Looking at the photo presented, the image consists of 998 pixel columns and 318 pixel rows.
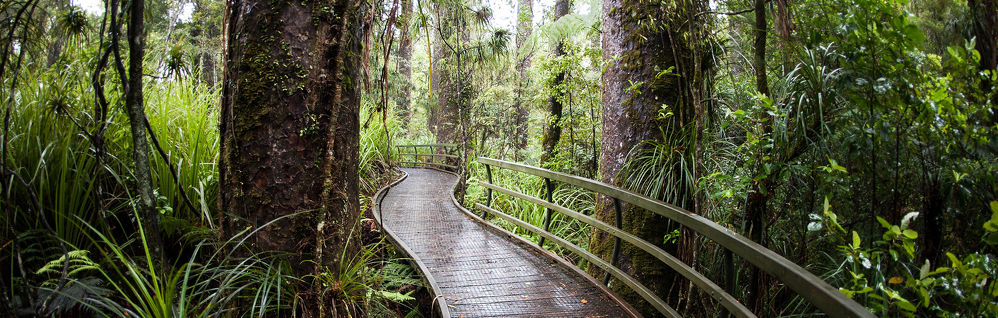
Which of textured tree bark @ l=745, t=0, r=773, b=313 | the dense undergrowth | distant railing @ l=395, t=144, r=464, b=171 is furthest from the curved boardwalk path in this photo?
distant railing @ l=395, t=144, r=464, b=171

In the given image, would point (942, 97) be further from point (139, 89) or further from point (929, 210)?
point (139, 89)

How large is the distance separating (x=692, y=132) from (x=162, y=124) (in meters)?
3.69

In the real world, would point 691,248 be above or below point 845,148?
below

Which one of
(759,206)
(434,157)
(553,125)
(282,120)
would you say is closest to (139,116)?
(282,120)

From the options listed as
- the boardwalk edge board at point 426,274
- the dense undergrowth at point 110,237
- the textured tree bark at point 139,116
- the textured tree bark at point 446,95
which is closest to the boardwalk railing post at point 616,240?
the boardwalk edge board at point 426,274

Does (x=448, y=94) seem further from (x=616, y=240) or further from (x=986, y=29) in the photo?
(x=986, y=29)

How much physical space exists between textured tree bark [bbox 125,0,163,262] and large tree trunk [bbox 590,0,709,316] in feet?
10.5

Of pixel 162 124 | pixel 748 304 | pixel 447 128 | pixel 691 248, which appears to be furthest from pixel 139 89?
pixel 447 128

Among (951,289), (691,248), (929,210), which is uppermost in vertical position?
(929,210)

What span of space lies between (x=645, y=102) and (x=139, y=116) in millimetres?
3374

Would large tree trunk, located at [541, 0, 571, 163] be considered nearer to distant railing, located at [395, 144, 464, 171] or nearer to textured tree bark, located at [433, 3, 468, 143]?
distant railing, located at [395, 144, 464, 171]

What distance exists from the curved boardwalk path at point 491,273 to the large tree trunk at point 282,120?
1.32 meters

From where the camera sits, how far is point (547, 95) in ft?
26.1

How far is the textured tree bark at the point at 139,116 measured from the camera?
1896 millimetres
